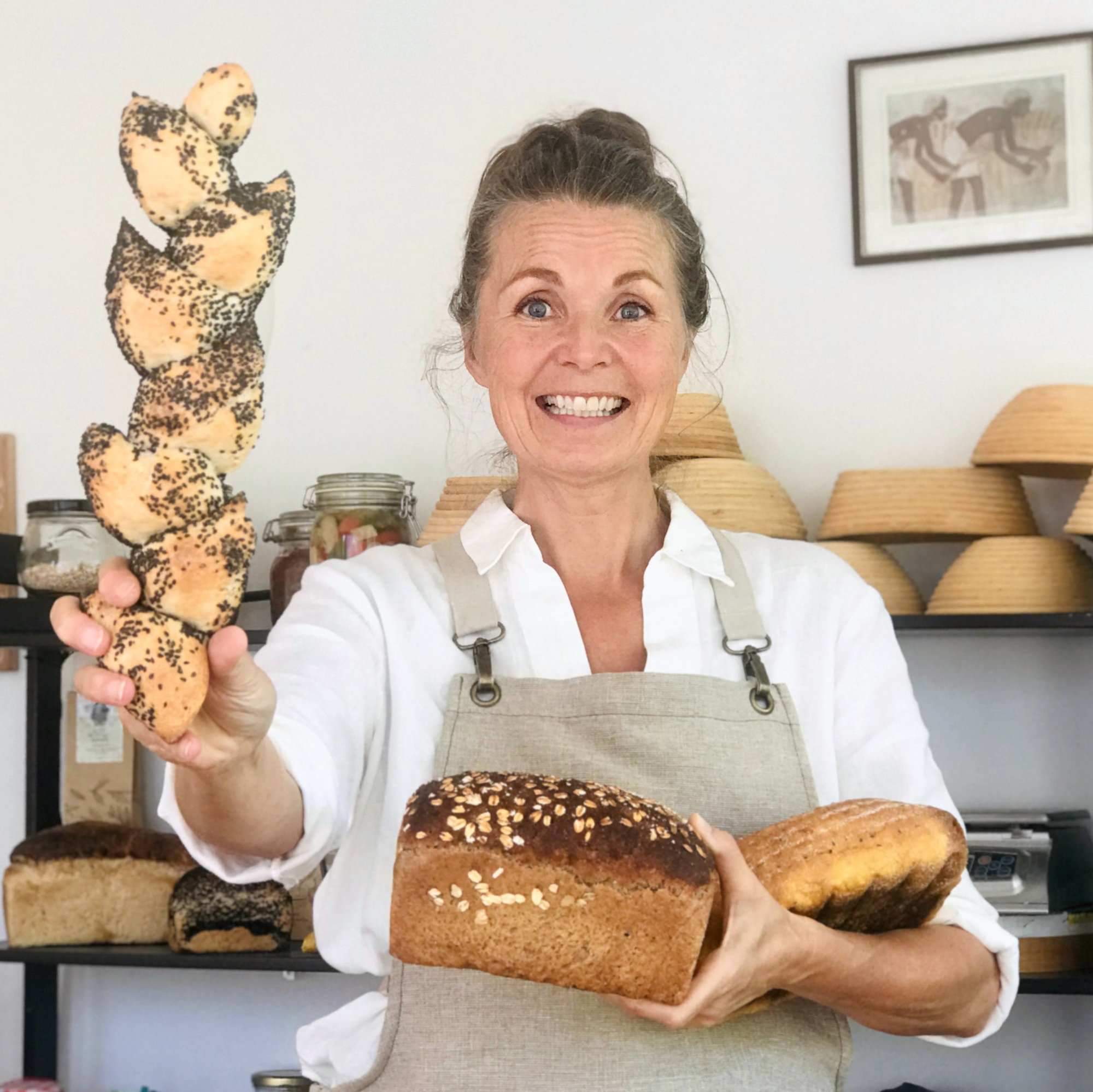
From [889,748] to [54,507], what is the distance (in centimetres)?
154

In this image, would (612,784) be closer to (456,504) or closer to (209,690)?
(209,690)

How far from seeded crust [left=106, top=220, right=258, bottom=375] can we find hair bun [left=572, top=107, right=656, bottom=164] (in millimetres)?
773

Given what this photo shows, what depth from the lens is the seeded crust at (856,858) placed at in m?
1.02

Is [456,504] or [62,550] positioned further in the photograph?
[62,550]

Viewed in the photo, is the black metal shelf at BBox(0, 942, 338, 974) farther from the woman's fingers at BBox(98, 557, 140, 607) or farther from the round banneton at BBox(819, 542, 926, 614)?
the woman's fingers at BBox(98, 557, 140, 607)

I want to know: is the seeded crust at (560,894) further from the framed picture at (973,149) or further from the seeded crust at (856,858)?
the framed picture at (973,149)

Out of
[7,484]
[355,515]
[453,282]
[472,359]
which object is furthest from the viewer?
[7,484]

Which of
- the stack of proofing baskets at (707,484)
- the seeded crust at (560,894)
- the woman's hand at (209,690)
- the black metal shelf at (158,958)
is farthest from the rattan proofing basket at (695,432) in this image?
the woman's hand at (209,690)

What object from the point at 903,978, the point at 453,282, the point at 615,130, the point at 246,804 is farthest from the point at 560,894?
the point at 453,282

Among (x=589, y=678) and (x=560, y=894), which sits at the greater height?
(x=589, y=678)

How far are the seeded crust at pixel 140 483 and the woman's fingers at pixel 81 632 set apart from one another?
52 millimetres

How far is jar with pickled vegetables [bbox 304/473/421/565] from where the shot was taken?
2209 millimetres

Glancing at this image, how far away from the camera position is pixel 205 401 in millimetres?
709

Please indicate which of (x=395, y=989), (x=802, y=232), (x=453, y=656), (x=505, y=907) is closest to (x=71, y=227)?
(x=802, y=232)
